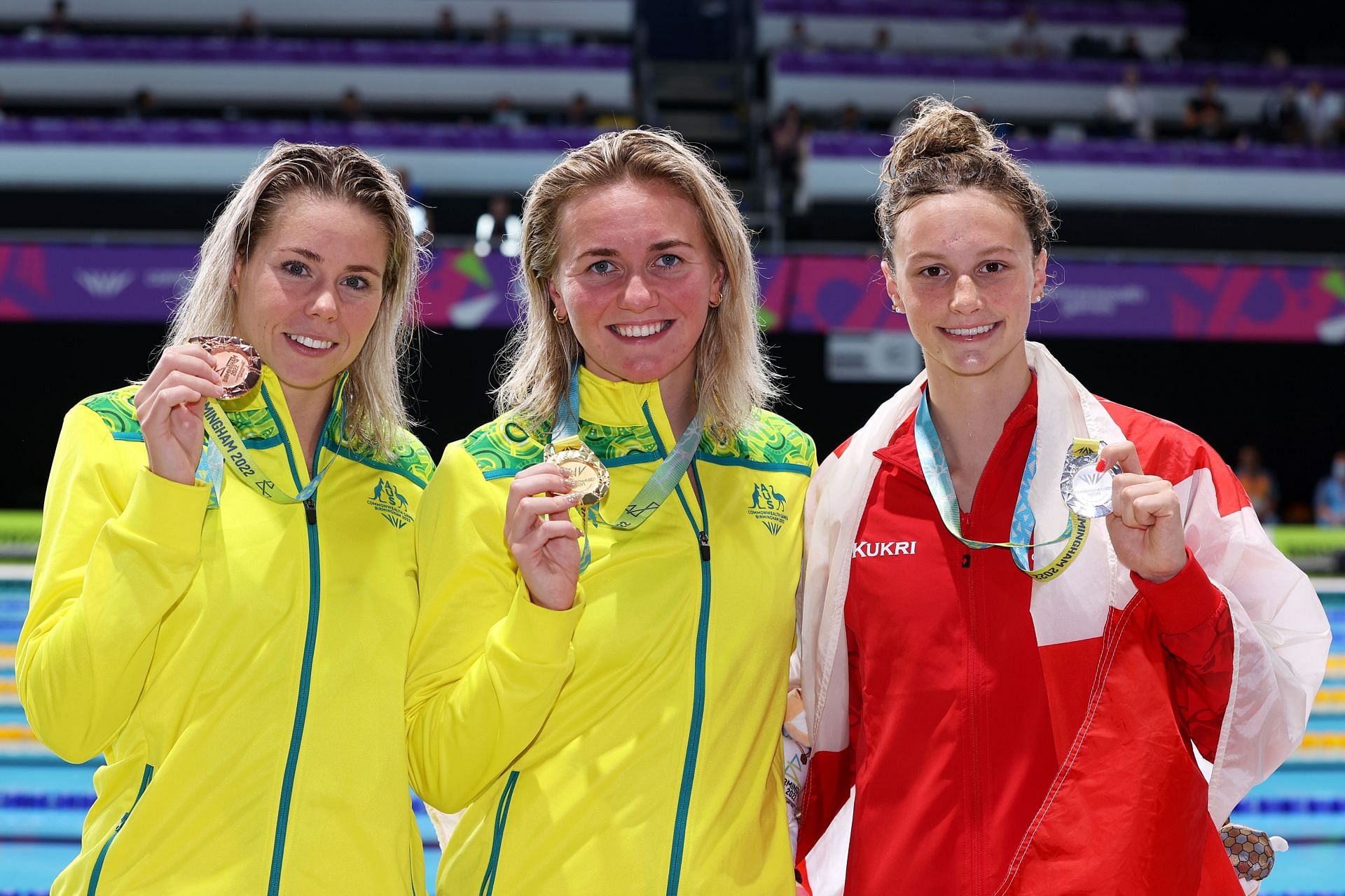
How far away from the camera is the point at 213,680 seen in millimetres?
1772

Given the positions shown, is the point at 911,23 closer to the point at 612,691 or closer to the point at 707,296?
the point at 707,296

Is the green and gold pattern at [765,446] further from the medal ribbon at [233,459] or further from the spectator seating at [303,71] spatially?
the spectator seating at [303,71]

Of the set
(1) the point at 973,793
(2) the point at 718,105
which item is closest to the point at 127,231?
(2) the point at 718,105

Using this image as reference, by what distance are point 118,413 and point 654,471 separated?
0.84m

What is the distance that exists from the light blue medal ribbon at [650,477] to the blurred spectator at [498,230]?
8524 millimetres

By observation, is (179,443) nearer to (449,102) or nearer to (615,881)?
(615,881)

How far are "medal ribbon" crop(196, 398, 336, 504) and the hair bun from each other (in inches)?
45.0

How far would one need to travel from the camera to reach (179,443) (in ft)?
5.60

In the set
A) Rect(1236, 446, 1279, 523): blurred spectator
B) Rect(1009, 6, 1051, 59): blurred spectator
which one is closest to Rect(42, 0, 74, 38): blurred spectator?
Rect(1009, 6, 1051, 59): blurred spectator

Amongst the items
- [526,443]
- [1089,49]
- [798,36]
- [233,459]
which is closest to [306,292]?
[233,459]

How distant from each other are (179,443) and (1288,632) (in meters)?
1.67

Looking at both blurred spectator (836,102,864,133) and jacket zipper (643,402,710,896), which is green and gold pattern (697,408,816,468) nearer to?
jacket zipper (643,402,710,896)

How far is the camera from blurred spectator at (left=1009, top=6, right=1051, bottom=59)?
53.9ft

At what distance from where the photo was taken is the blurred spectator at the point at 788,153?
1317 cm
